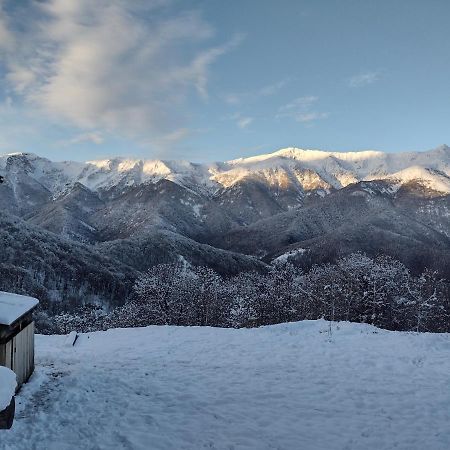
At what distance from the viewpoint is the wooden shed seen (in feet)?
51.1

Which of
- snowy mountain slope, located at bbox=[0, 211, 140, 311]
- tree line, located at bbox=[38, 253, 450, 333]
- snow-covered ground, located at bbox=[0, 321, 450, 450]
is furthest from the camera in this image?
snowy mountain slope, located at bbox=[0, 211, 140, 311]

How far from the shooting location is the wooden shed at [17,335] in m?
15.6

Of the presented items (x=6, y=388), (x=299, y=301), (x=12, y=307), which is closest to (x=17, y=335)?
(x=12, y=307)

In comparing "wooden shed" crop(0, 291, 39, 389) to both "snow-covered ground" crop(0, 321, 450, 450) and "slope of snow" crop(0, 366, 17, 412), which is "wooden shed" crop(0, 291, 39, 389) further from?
"slope of snow" crop(0, 366, 17, 412)

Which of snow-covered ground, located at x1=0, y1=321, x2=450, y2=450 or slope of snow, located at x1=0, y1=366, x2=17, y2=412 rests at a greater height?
slope of snow, located at x1=0, y1=366, x2=17, y2=412

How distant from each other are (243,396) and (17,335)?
8.92 metres

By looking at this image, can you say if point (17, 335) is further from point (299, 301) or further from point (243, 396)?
point (299, 301)

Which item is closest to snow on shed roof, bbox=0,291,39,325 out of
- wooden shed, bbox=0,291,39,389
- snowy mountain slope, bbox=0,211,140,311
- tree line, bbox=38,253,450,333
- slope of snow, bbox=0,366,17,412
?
wooden shed, bbox=0,291,39,389

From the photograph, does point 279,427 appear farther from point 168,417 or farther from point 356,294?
point 356,294

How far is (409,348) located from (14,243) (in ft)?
612

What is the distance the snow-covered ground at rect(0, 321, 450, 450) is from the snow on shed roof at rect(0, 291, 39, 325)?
2721mm

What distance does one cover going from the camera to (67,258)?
191500mm

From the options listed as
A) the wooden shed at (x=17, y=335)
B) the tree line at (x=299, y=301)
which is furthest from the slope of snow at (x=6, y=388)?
the tree line at (x=299, y=301)

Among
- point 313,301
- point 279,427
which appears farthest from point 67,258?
point 279,427
